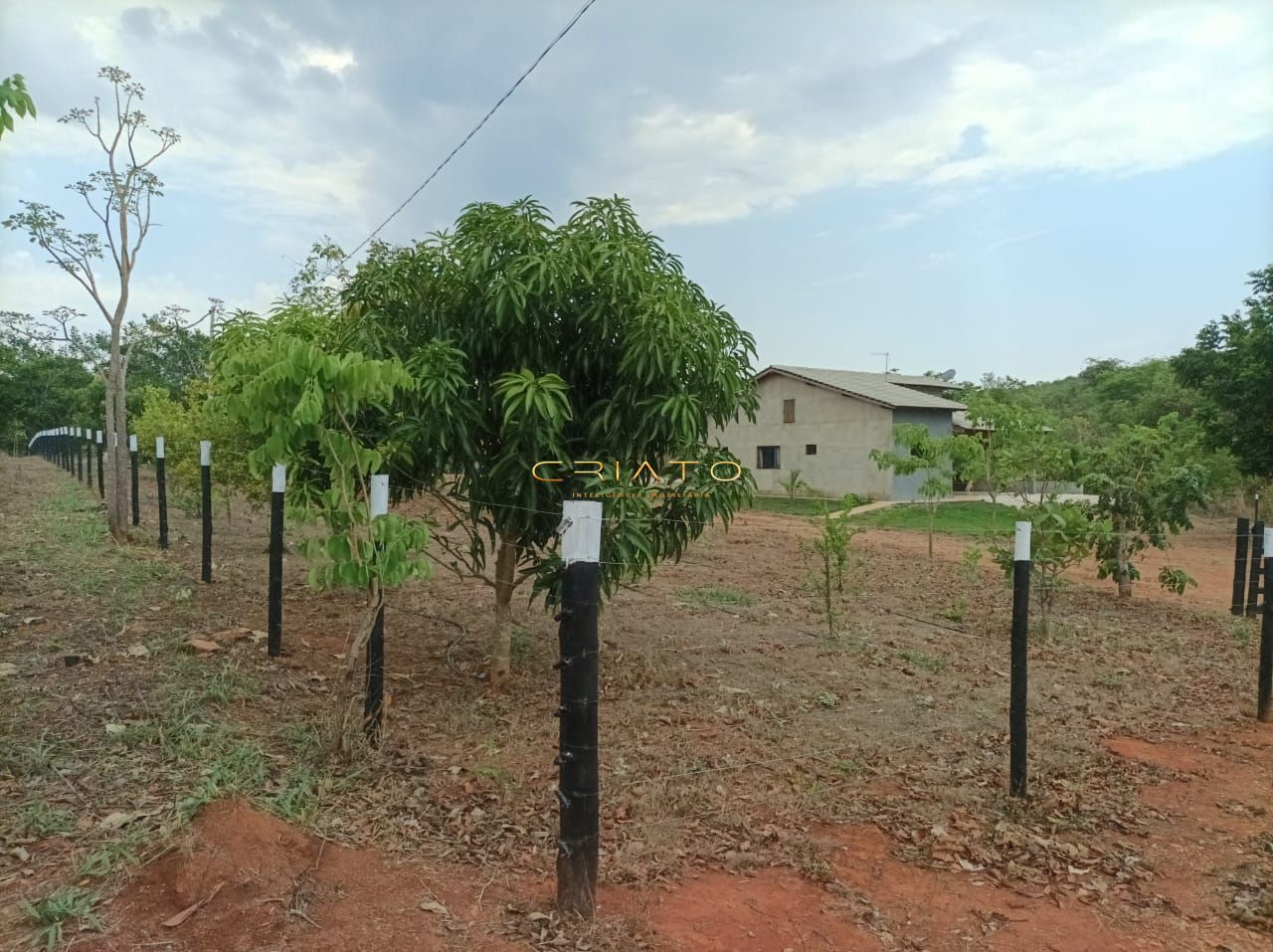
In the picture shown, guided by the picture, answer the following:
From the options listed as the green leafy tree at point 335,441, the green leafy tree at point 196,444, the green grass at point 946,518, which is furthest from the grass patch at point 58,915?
the green grass at point 946,518

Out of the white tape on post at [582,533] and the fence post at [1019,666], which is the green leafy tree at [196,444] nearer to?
the white tape on post at [582,533]

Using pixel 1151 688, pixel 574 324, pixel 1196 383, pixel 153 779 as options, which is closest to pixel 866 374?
Result: pixel 1196 383

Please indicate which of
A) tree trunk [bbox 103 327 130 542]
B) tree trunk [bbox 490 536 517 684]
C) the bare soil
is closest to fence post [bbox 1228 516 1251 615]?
the bare soil

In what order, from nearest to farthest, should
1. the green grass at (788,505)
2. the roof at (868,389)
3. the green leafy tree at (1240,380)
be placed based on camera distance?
the green leafy tree at (1240,380) → the green grass at (788,505) → the roof at (868,389)

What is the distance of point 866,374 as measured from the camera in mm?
31922

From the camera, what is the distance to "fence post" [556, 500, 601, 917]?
8.46 feet

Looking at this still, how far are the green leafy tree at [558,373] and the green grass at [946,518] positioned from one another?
13973mm

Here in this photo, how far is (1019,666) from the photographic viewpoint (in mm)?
3877

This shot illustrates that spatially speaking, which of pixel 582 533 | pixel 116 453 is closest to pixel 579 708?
pixel 582 533

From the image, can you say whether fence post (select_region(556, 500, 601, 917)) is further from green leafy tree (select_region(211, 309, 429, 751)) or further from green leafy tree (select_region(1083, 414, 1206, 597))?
green leafy tree (select_region(1083, 414, 1206, 597))

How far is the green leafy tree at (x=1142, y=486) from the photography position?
919 cm

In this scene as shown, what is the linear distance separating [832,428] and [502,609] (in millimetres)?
21456

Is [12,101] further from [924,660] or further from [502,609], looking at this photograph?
[924,660]

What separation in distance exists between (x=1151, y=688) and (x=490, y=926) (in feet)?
17.9
